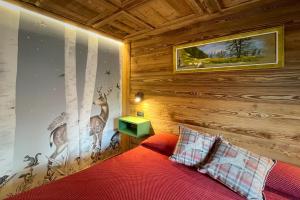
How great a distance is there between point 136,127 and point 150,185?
1231 mm

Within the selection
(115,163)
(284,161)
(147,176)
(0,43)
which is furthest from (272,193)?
(0,43)

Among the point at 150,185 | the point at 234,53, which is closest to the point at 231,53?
the point at 234,53

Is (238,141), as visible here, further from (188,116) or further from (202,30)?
(202,30)

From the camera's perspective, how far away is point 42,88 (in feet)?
6.25

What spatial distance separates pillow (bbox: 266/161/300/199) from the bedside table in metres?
1.51

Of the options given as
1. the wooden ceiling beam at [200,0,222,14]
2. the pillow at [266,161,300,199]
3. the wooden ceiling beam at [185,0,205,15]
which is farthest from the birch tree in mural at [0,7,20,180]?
the pillow at [266,161,300,199]

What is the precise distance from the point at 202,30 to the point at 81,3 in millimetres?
1329

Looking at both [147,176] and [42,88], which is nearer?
[147,176]

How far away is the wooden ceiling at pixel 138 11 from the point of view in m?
1.65

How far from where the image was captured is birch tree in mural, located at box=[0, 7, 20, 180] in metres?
1.64

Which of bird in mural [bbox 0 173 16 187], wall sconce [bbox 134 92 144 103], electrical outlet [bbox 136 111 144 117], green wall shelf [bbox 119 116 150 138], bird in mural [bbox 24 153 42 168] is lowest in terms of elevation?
bird in mural [bbox 0 173 16 187]

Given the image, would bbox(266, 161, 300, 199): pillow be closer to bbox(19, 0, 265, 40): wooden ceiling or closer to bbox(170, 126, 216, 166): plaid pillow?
bbox(170, 126, 216, 166): plaid pillow

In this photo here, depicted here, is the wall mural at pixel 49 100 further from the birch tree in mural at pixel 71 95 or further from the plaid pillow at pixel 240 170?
the plaid pillow at pixel 240 170

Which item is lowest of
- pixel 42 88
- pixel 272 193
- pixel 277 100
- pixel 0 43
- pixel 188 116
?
pixel 272 193
